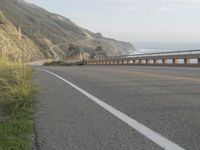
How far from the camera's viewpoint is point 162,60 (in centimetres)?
4109

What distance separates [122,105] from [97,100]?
127 centimetres

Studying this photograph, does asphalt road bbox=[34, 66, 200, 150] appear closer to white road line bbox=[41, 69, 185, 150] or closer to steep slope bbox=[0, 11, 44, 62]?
white road line bbox=[41, 69, 185, 150]

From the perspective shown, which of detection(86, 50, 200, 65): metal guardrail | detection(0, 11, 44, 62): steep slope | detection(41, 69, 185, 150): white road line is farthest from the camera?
detection(86, 50, 200, 65): metal guardrail

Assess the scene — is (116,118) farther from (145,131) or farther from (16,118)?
(16,118)

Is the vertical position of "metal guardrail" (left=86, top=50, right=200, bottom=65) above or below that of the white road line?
below

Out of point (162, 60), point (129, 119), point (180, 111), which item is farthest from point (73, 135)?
point (162, 60)

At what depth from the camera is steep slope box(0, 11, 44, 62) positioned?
92.2ft

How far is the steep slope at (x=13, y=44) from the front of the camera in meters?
28.1

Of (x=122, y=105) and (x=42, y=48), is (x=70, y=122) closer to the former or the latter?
(x=122, y=105)

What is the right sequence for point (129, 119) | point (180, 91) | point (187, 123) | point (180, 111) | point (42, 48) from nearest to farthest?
point (187, 123) < point (129, 119) < point (180, 111) < point (180, 91) < point (42, 48)

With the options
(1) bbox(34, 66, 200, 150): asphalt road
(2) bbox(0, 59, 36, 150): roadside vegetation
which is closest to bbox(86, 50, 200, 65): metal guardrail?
(1) bbox(34, 66, 200, 150): asphalt road

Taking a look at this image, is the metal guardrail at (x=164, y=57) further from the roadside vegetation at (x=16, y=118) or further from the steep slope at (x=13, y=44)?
the roadside vegetation at (x=16, y=118)

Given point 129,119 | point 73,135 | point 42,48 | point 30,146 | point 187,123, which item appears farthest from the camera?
point 42,48

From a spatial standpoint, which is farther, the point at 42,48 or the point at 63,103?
the point at 42,48
